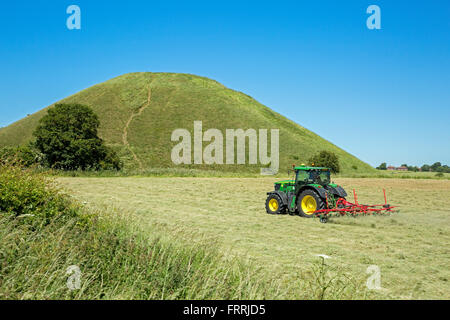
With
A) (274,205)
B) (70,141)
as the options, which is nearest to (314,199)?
(274,205)

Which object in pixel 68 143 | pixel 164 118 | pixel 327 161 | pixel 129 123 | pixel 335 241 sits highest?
pixel 164 118

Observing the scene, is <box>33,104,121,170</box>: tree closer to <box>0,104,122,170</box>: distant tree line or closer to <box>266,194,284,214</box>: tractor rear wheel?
<box>0,104,122,170</box>: distant tree line

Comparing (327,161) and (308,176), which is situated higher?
(327,161)

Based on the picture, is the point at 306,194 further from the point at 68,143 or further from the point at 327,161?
the point at 327,161

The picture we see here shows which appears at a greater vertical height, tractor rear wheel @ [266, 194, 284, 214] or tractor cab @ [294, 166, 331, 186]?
tractor cab @ [294, 166, 331, 186]

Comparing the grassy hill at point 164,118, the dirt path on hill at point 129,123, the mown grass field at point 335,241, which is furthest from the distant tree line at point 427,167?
the mown grass field at point 335,241

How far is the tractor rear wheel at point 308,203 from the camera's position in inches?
551

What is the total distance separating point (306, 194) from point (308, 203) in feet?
1.40

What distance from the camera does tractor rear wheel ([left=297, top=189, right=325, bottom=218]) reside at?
14000 millimetres

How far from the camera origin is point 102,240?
6.46 metres

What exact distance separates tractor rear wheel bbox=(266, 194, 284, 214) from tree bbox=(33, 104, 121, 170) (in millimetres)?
32120

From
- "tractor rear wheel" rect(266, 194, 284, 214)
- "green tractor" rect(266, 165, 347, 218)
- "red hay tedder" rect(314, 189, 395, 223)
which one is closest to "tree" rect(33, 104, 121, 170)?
"tractor rear wheel" rect(266, 194, 284, 214)

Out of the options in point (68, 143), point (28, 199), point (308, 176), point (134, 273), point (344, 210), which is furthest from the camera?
point (68, 143)

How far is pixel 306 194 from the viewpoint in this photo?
575 inches
